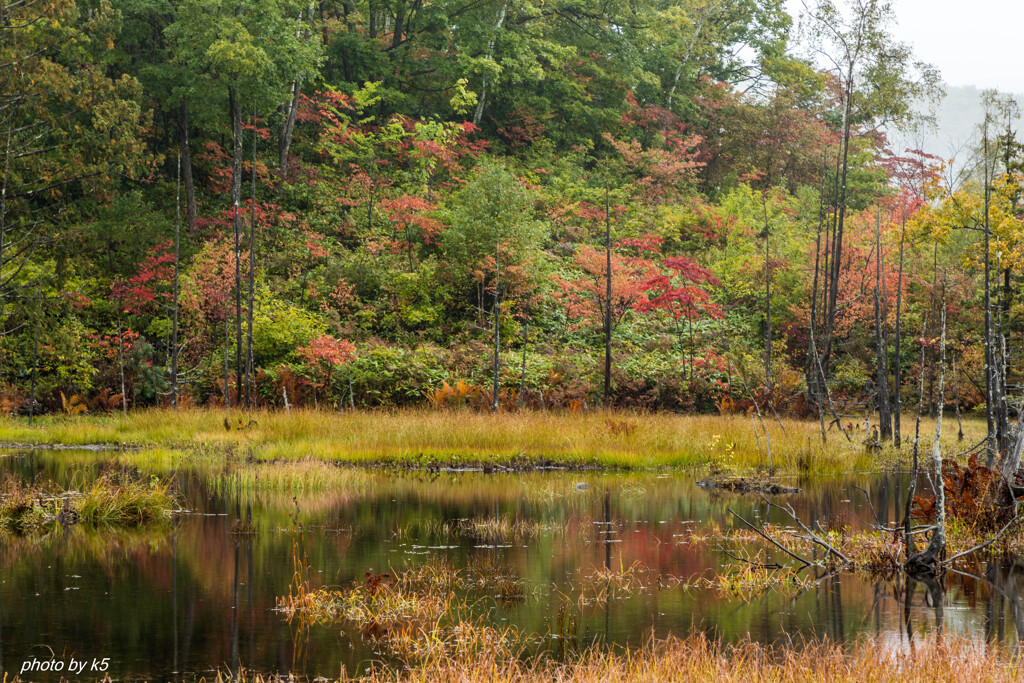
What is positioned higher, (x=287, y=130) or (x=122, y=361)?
(x=287, y=130)

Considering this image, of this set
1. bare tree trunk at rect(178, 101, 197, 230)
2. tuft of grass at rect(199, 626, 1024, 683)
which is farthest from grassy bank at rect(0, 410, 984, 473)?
tuft of grass at rect(199, 626, 1024, 683)

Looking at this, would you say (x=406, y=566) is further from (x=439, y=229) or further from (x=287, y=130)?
(x=287, y=130)

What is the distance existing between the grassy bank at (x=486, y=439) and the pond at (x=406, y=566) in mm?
2756

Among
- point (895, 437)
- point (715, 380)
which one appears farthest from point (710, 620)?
point (715, 380)

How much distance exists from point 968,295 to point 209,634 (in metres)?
25.4

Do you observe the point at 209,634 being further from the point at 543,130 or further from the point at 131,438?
the point at 543,130

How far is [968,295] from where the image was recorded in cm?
2781

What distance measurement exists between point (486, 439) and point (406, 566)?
31.8ft

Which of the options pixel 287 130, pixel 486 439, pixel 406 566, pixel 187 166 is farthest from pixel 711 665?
pixel 287 130

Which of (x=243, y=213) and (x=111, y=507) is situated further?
(x=243, y=213)

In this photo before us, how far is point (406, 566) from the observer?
10.5 meters

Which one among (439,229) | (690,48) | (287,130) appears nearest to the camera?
(439,229)

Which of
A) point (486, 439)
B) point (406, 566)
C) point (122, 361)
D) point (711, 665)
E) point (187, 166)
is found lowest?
point (406, 566)

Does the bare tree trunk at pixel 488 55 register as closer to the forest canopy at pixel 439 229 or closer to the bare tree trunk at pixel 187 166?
the forest canopy at pixel 439 229
